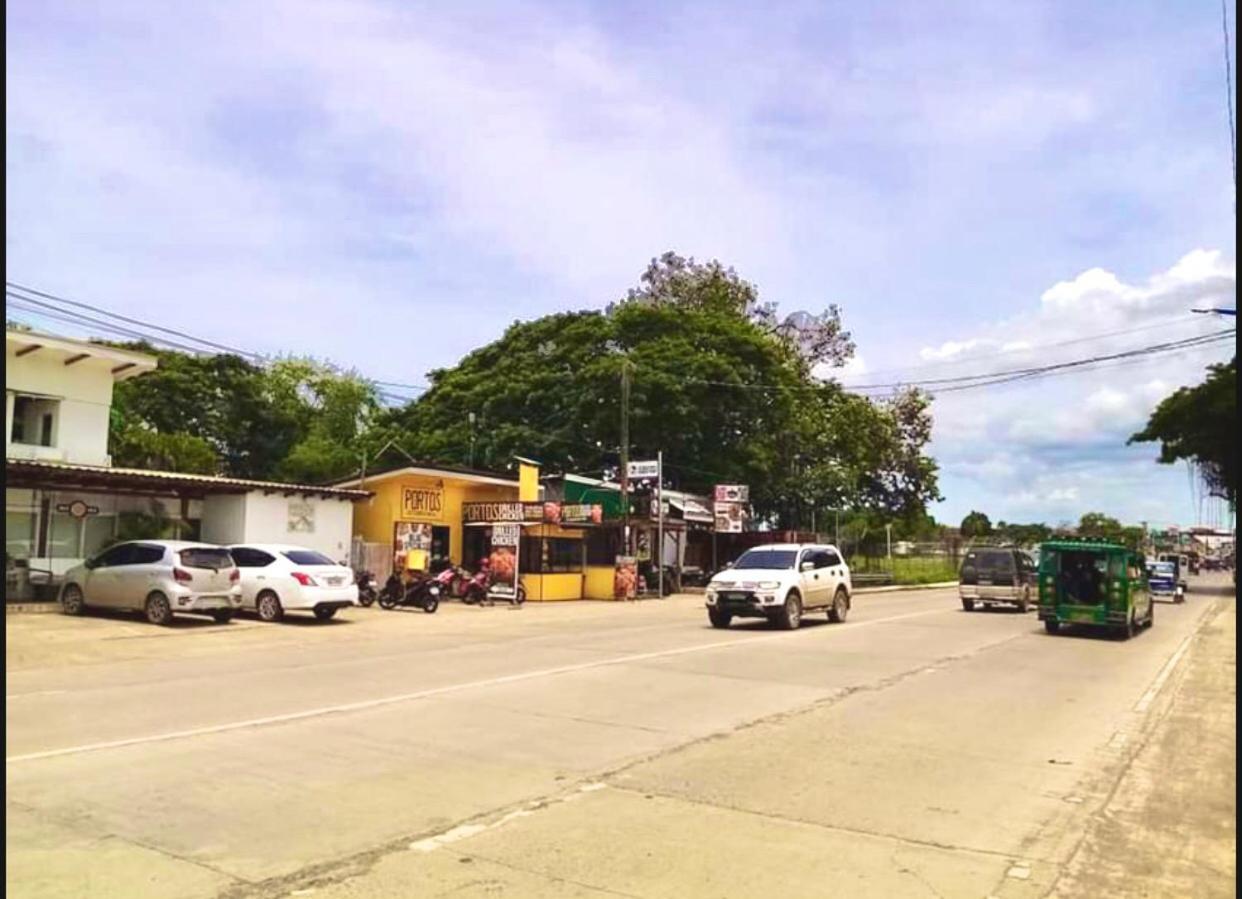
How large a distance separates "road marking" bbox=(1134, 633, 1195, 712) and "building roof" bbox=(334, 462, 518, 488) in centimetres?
2158

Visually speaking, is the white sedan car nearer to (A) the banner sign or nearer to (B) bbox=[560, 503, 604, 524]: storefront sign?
(B) bbox=[560, 503, 604, 524]: storefront sign

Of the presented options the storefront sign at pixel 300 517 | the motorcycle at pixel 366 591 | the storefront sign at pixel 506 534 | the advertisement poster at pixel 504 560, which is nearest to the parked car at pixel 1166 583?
the advertisement poster at pixel 504 560

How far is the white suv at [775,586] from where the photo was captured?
2247 cm

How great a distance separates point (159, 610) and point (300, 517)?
7.88 meters

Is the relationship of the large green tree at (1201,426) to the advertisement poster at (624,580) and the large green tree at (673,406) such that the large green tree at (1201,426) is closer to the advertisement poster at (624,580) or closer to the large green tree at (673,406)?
the large green tree at (673,406)

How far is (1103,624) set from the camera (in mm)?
23469

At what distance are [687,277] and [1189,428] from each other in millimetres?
27882

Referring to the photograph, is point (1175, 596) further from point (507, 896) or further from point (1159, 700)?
point (507, 896)

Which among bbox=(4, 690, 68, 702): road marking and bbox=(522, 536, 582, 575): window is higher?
bbox=(522, 536, 582, 575): window

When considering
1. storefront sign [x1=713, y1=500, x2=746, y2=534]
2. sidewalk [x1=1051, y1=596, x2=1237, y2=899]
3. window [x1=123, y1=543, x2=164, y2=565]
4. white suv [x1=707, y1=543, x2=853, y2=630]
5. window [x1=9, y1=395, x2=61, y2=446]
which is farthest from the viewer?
storefront sign [x1=713, y1=500, x2=746, y2=534]

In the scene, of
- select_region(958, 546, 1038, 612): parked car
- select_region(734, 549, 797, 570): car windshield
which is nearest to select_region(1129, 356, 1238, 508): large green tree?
select_region(958, 546, 1038, 612): parked car

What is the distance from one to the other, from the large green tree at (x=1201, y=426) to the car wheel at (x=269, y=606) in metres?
45.1

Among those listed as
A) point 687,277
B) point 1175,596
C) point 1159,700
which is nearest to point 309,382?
point 687,277

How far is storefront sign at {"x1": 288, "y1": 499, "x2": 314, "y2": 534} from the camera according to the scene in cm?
2936
